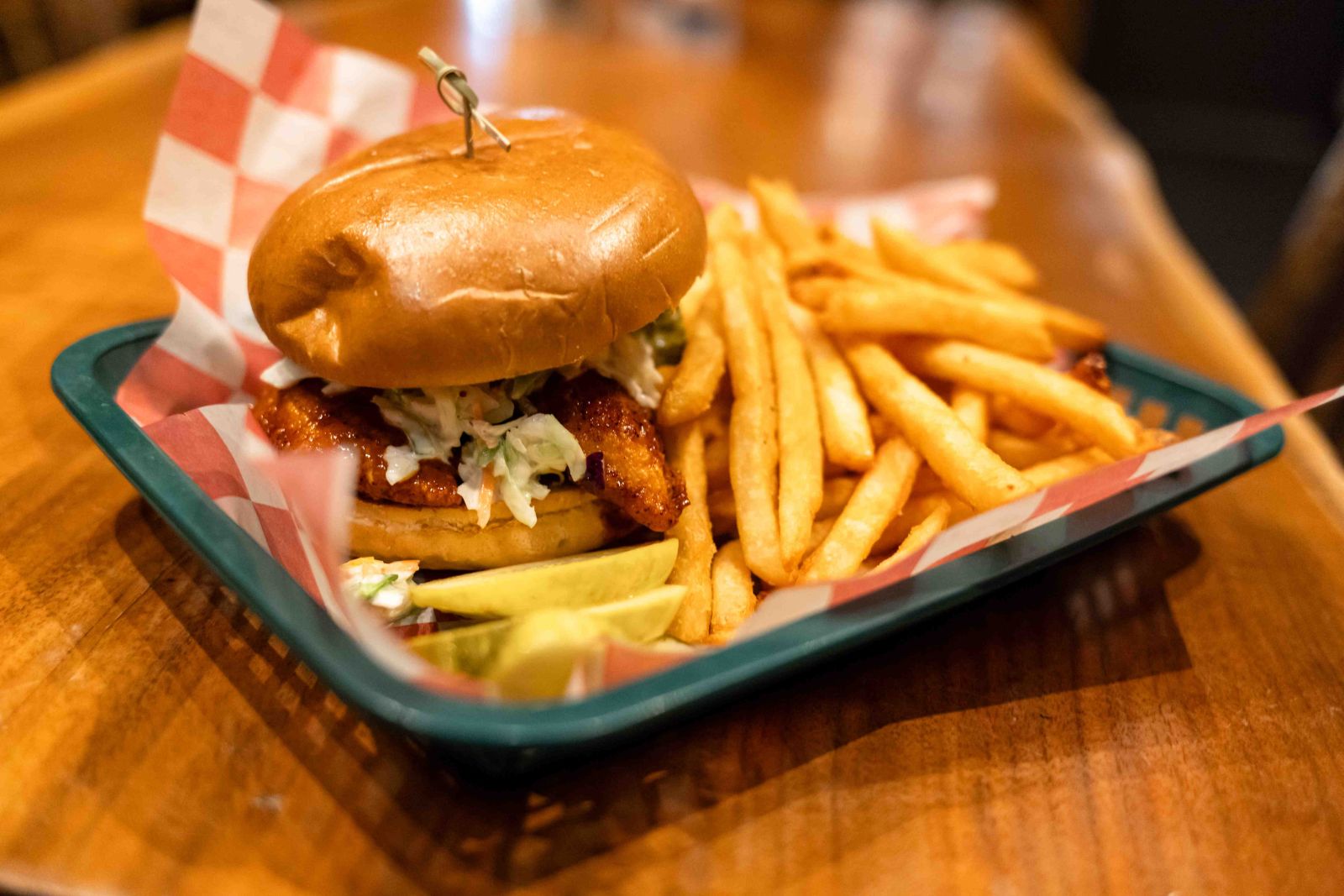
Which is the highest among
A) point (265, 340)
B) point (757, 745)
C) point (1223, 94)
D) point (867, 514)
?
point (265, 340)

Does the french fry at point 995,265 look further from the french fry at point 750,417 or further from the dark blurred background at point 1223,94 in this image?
the dark blurred background at point 1223,94

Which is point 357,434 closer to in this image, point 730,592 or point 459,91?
point 459,91

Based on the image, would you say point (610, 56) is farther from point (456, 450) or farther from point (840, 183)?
point (456, 450)

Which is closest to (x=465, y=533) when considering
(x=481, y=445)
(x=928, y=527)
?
(x=481, y=445)

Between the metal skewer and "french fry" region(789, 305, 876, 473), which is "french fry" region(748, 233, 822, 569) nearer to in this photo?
"french fry" region(789, 305, 876, 473)

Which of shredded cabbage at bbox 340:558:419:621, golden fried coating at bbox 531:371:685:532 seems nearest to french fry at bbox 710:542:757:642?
golden fried coating at bbox 531:371:685:532

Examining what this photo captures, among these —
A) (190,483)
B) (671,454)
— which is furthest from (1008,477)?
(190,483)
